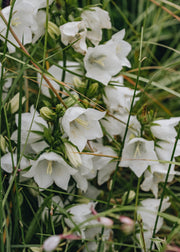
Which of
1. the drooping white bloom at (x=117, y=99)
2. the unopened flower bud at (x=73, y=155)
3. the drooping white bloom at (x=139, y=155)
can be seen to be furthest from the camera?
the drooping white bloom at (x=117, y=99)

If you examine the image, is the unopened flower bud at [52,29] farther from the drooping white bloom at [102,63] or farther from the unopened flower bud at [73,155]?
the unopened flower bud at [73,155]

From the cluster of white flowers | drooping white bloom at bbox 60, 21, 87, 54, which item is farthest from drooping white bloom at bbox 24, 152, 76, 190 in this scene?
drooping white bloom at bbox 60, 21, 87, 54

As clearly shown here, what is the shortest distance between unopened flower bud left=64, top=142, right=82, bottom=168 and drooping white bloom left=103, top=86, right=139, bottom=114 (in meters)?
0.28

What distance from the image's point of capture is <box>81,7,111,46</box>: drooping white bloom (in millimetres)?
1077

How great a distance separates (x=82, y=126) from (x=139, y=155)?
0.22 meters

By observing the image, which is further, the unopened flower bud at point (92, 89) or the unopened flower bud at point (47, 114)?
the unopened flower bud at point (92, 89)

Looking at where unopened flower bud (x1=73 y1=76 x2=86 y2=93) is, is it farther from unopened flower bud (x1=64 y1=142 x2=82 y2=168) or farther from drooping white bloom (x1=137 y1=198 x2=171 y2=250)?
A: drooping white bloom (x1=137 y1=198 x2=171 y2=250)

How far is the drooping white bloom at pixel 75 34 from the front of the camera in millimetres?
1021

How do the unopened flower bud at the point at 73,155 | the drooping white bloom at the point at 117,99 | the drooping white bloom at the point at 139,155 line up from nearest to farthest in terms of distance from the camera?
the unopened flower bud at the point at 73,155
the drooping white bloom at the point at 139,155
the drooping white bloom at the point at 117,99

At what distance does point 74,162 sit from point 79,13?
0.50 meters

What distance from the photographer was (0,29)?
1022mm

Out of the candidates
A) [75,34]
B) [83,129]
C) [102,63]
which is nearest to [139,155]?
[83,129]

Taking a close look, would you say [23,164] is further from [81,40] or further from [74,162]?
[81,40]

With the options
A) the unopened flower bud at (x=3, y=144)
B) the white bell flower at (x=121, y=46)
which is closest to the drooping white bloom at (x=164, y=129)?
the white bell flower at (x=121, y=46)
